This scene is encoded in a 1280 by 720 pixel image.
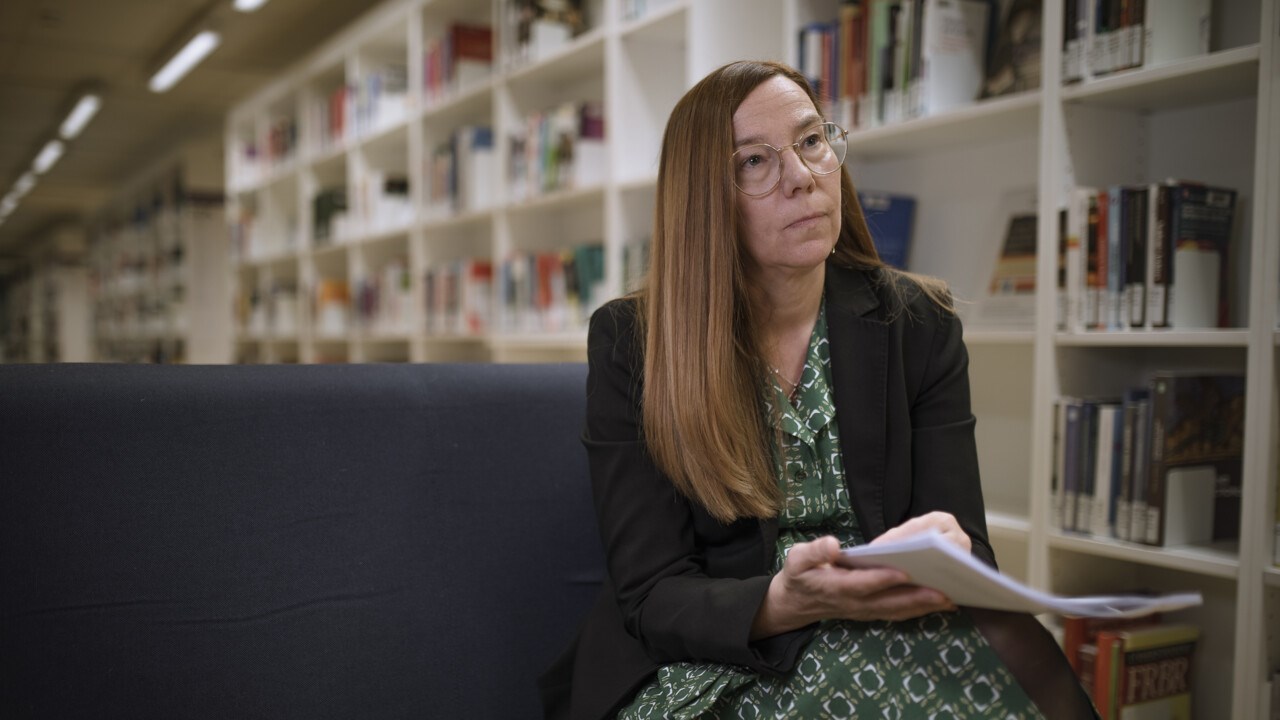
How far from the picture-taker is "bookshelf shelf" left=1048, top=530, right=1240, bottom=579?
5.97ft

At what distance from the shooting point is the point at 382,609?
1.43m

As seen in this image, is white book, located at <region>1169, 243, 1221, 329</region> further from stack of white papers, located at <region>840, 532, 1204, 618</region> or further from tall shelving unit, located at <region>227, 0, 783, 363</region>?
tall shelving unit, located at <region>227, 0, 783, 363</region>

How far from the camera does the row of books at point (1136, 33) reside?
1960 millimetres

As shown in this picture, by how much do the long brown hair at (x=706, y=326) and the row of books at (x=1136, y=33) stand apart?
863 mm

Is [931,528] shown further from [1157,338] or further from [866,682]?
[1157,338]

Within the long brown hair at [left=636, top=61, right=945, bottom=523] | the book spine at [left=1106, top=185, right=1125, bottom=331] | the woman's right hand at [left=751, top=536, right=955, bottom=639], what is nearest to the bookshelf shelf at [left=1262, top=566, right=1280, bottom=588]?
the book spine at [left=1106, top=185, right=1125, bottom=331]

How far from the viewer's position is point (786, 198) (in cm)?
139

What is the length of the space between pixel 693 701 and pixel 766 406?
412mm

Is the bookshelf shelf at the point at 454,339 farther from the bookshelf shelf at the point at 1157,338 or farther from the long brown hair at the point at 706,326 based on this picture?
the long brown hair at the point at 706,326

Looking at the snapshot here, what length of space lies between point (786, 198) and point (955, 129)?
1204 mm

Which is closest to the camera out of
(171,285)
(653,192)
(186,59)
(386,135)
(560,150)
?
(653,192)

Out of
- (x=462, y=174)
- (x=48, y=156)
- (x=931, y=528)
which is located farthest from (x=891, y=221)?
(x=48, y=156)

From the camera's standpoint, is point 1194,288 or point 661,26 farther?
point 661,26

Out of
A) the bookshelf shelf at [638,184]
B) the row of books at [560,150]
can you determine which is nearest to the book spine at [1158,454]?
the bookshelf shelf at [638,184]
